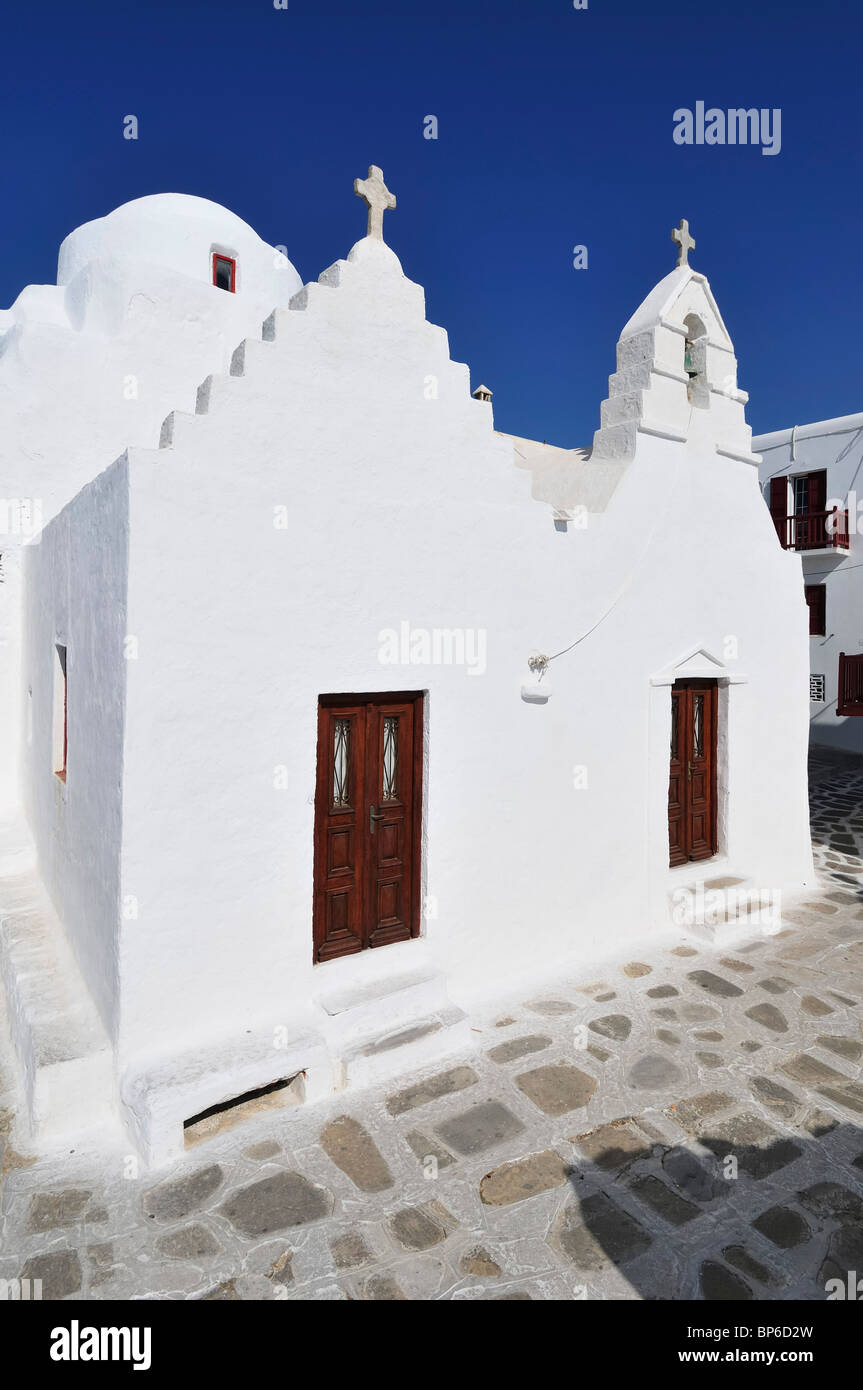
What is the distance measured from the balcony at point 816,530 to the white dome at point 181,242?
1451 centimetres

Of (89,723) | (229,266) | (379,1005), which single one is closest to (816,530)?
(229,266)

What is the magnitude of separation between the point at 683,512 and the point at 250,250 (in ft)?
20.9

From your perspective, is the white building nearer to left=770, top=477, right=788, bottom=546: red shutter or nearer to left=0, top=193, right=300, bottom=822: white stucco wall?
left=770, top=477, right=788, bottom=546: red shutter

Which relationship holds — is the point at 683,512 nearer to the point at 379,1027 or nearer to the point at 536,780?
the point at 536,780

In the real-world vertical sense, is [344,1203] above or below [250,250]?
below

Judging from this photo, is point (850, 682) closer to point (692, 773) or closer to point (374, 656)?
point (692, 773)

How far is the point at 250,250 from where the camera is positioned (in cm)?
949

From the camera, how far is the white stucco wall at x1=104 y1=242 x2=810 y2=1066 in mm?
4289

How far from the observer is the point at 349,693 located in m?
5.06

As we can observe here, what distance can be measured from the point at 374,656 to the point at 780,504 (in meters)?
18.9

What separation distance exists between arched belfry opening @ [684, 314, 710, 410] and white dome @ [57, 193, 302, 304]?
5.05 metres

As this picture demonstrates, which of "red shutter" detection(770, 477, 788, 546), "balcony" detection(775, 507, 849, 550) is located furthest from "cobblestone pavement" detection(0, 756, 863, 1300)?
"red shutter" detection(770, 477, 788, 546)

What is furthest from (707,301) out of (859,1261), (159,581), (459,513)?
(859,1261)
